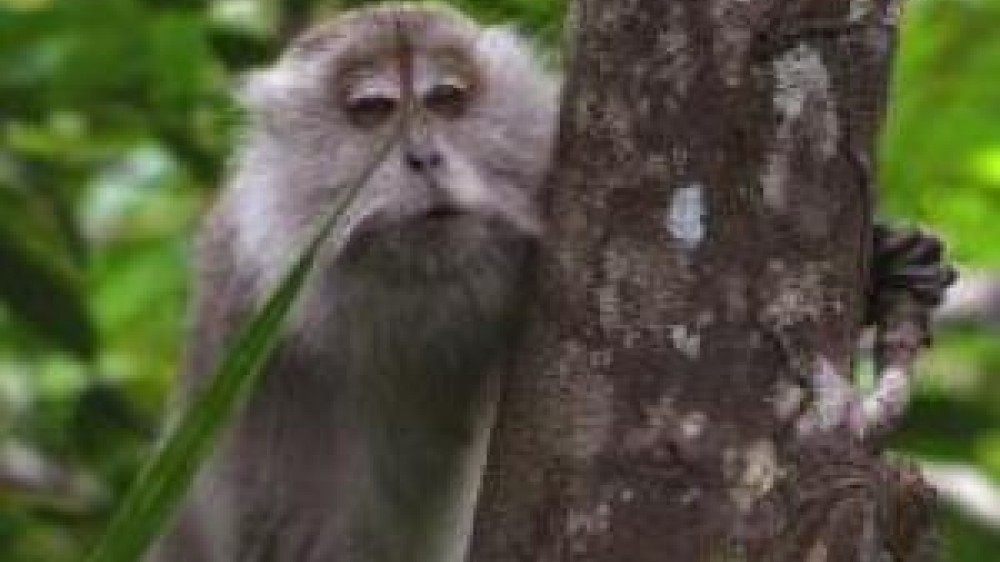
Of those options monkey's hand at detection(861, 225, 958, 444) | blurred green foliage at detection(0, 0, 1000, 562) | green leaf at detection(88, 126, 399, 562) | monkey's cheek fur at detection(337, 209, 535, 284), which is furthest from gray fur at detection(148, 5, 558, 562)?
green leaf at detection(88, 126, 399, 562)

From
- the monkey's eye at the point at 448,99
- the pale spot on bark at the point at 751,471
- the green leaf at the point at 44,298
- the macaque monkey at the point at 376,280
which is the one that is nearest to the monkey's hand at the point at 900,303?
the pale spot on bark at the point at 751,471

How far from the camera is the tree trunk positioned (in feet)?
7.91

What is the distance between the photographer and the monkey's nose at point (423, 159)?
3.14 meters

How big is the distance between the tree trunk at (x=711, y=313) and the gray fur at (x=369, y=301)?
597 mm

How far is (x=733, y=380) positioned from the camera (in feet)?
7.98

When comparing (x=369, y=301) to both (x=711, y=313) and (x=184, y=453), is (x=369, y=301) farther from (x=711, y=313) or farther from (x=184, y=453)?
(x=184, y=453)

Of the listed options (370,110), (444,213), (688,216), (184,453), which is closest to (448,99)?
(370,110)

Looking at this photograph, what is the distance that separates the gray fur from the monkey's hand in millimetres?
457

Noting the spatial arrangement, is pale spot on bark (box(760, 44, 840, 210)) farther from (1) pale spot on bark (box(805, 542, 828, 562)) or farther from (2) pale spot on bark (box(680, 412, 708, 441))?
(1) pale spot on bark (box(805, 542, 828, 562))

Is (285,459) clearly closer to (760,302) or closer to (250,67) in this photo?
(250,67)

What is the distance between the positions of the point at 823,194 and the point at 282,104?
4.40 ft

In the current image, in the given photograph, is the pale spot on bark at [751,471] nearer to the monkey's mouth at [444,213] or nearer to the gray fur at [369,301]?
the gray fur at [369,301]

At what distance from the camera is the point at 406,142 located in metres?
3.22

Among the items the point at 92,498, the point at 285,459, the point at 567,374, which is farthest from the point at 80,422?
the point at 567,374
